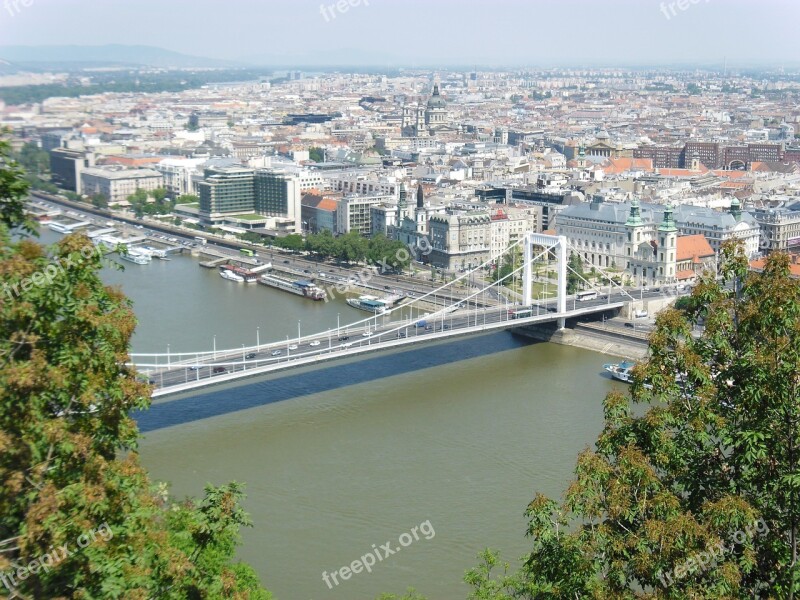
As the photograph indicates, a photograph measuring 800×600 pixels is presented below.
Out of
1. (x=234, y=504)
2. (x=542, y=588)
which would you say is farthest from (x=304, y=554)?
(x=542, y=588)

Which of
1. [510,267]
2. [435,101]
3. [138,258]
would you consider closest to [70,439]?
[510,267]

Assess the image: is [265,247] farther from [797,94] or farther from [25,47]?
[797,94]

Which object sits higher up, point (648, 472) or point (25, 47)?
point (25, 47)

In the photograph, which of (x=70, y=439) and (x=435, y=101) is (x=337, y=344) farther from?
(x=435, y=101)

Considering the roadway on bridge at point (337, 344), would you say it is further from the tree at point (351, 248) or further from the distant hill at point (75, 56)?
the tree at point (351, 248)

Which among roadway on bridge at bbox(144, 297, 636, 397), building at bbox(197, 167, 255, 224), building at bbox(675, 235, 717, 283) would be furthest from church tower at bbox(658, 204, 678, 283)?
building at bbox(197, 167, 255, 224)

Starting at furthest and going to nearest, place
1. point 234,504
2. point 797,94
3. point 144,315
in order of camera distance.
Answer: point 797,94 < point 144,315 < point 234,504

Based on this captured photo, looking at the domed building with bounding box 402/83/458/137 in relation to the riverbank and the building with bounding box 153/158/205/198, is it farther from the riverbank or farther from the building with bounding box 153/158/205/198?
the riverbank
